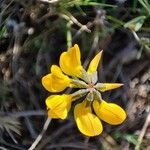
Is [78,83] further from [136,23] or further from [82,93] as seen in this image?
[136,23]

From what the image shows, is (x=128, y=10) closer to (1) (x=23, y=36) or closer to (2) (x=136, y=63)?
(2) (x=136, y=63)

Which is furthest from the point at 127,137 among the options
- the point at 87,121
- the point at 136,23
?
the point at 136,23

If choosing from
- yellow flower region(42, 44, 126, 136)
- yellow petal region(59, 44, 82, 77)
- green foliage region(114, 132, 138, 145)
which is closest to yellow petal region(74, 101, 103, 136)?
yellow flower region(42, 44, 126, 136)

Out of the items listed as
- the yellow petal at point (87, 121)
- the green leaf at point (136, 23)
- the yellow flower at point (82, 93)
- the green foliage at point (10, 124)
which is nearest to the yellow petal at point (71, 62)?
the yellow flower at point (82, 93)

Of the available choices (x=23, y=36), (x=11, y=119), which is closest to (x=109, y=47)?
(x=23, y=36)

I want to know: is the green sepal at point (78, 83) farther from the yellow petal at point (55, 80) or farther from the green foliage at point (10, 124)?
the green foliage at point (10, 124)

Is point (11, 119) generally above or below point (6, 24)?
below
